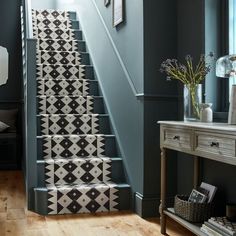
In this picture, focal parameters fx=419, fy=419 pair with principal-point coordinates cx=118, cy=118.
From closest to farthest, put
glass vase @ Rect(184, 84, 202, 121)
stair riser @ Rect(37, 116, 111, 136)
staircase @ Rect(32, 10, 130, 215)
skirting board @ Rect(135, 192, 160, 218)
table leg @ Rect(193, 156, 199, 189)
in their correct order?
glass vase @ Rect(184, 84, 202, 121)
table leg @ Rect(193, 156, 199, 189)
skirting board @ Rect(135, 192, 160, 218)
staircase @ Rect(32, 10, 130, 215)
stair riser @ Rect(37, 116, 111, 136)

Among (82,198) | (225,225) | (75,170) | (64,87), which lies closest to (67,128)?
(75,170)

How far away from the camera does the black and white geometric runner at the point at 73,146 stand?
4.13 meters

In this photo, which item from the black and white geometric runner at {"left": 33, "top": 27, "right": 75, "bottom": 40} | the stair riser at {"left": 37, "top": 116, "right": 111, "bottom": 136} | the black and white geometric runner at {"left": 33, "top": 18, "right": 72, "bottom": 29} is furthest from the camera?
the black and white geometric runner at {"left": 33, "top": 18, "right": 72, "bottom": 29}

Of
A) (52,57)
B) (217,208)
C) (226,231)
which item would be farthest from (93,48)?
(226,231)

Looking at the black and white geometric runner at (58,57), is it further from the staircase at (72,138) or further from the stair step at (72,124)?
the stair step at (72,124)

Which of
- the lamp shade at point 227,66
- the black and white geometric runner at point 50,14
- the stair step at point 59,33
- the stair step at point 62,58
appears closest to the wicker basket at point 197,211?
the lamp shade at point 227,66

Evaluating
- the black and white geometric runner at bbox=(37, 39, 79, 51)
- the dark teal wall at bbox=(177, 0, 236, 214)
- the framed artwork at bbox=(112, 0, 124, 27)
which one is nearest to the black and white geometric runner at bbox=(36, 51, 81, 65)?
the black and white geometric runner at bbox=(37, 39, 79, 51)

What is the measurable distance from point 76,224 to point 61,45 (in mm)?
3183

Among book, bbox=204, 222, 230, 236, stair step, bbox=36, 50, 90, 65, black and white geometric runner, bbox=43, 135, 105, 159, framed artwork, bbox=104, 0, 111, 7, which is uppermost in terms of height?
framed artwork, bbox=104, 0, 111, 7

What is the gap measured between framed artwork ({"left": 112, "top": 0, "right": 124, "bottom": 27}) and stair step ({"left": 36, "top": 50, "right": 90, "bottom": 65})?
123cm

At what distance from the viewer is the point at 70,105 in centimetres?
478

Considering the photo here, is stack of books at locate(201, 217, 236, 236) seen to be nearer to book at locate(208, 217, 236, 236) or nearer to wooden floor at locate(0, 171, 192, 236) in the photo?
book at locate(208, 217, 236, 236)

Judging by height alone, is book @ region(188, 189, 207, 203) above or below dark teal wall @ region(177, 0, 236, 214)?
below

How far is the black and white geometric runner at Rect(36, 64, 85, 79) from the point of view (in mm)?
5219
